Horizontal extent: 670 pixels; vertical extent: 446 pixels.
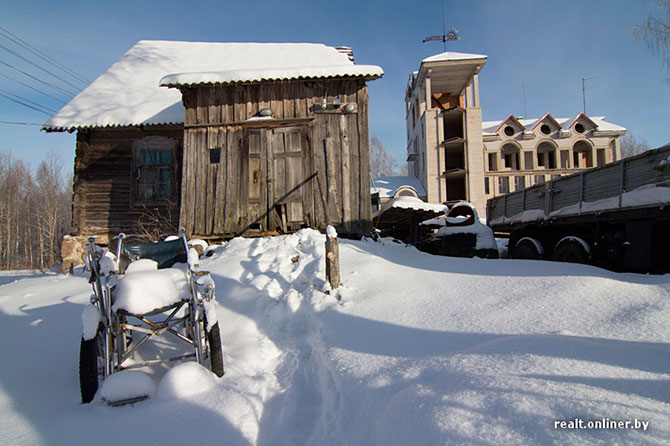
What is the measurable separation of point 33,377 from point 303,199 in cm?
697

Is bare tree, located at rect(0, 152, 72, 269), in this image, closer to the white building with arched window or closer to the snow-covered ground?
the snow-covered ground

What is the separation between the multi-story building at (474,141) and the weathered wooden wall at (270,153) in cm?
1581

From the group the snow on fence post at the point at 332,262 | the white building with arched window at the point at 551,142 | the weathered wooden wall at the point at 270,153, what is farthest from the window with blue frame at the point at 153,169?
the white building with arched window at the point at 551,142

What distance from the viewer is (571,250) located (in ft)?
23.2

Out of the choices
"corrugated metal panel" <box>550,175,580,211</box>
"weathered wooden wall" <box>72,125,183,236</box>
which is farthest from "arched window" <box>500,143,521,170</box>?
"weathered wooden wall" <box>72,125,183,236</box>

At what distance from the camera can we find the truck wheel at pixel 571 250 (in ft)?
22.0

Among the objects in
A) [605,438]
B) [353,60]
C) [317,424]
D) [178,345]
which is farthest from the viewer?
[353,60]

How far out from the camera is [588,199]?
271 inches

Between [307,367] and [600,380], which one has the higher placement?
[600,380]

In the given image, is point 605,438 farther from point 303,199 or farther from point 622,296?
point 303,199

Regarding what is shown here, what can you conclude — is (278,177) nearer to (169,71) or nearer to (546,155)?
(169,71)

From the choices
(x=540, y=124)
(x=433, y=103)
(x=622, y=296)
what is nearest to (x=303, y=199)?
(x=622, y=296)

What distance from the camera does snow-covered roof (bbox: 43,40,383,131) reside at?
9.38 meters

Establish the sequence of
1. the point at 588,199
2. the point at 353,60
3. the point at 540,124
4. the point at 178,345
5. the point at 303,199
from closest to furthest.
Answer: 1. the point at 178,345
2. the point at 588,199
3. the point at 303,199
4. the point at 353,60
5. the point at 540,124
